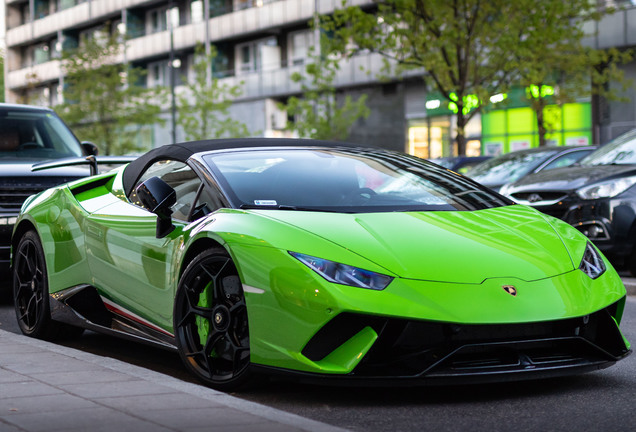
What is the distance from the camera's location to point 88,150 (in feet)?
36.2

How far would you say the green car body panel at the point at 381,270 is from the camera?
4.40 metres

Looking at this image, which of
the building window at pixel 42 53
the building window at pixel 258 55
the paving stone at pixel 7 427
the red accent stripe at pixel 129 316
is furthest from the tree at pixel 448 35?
the building window at pixel 42 53

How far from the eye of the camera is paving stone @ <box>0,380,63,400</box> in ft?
14.6

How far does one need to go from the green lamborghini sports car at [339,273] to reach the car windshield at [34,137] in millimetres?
4876

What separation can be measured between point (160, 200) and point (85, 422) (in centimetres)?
172

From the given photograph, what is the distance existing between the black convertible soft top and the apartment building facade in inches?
1020

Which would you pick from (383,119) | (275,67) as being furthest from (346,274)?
(275,67)

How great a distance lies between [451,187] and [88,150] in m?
6.14

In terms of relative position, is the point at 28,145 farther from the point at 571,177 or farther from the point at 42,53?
the point at 42,53

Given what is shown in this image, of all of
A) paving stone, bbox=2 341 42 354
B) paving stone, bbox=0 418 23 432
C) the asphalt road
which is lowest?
the asphalt road

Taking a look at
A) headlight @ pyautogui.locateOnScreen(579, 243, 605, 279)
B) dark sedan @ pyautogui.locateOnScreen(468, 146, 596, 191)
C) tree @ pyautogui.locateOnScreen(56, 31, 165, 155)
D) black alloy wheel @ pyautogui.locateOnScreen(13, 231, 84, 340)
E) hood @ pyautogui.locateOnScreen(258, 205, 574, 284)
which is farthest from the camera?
tree @ pyautogui.locateOnScreen(56, 31, 165, 155)

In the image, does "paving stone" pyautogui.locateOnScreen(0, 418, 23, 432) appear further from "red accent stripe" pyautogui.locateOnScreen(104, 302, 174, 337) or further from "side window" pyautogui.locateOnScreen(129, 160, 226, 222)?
"side window" pyautogui.locateOnScreen(129, 160, 226, 222)

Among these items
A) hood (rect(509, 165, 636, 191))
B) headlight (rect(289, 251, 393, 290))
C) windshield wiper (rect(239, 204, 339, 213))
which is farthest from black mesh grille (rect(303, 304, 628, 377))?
hood (rect(509, 165, 636, 191))

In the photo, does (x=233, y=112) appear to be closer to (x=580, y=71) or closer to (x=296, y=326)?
(x=580, y=71)
